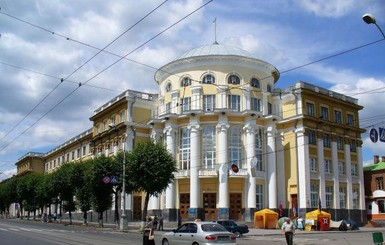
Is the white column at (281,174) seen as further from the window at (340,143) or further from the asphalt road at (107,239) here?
the asphalt road at (107,239)

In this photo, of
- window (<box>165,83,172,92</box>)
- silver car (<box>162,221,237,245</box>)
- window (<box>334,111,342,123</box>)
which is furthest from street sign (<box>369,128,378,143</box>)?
window (<box>334,111,342,123</box>)

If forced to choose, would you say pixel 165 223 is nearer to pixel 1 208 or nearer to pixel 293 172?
pixel 293 172

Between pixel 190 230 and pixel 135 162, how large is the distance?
80.6ft

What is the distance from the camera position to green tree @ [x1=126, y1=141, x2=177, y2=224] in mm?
43812

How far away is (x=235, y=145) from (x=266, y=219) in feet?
36.0

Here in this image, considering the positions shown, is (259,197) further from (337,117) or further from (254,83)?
(337,117)

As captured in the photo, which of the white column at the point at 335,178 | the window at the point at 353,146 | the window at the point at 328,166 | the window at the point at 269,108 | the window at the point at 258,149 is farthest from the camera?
the window at the point at 353,146

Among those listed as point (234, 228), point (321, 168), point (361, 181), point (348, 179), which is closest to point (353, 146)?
point (361, 181)

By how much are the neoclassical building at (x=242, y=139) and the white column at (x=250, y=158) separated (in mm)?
114

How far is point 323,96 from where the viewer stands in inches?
2333

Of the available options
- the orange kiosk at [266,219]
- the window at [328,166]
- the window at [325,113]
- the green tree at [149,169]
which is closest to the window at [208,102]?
the green tree at [149,169]

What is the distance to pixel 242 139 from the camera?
54.5 m

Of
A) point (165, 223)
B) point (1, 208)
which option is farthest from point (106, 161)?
point (1, 208)

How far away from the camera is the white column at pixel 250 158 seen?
171 ft
